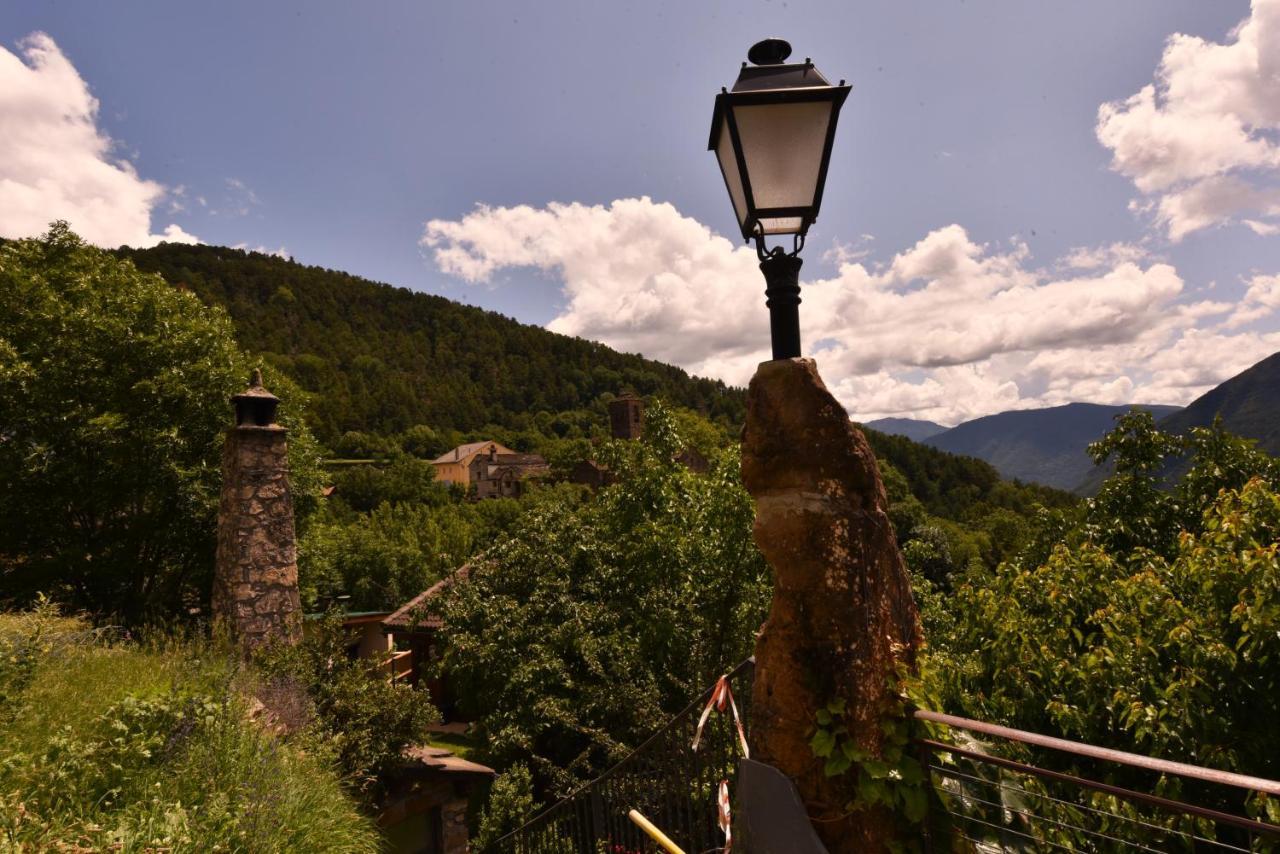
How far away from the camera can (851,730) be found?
7.57 feet

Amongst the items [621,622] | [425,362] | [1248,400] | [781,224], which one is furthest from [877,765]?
[1248,400]

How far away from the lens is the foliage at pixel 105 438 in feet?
35.8

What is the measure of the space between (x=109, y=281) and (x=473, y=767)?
1248 cm

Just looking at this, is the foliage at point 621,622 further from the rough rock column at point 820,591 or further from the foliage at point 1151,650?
the rough rock column at point 820,591

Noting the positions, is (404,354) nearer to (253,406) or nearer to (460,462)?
(460,462)

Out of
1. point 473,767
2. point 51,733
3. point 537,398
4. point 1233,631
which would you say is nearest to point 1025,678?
point 1233,631

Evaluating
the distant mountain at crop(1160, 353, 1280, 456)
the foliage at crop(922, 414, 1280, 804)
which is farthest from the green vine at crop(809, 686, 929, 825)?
the distant mountain at crop(1160, 353, 1280, 456)

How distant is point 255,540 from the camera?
838 cm

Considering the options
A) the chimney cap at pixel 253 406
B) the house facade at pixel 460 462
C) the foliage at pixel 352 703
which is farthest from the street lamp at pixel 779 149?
→ the house facade at pixel 460 462

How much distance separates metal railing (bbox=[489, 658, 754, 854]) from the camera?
3803 mm

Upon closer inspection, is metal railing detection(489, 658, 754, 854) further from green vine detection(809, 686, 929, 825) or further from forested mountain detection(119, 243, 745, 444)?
forested mountain detection(119, 243, 745, 444)

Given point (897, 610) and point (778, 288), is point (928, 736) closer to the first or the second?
point (897, 610)

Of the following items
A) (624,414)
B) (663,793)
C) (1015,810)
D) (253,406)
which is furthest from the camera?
(624,414)

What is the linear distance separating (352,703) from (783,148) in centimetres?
812
